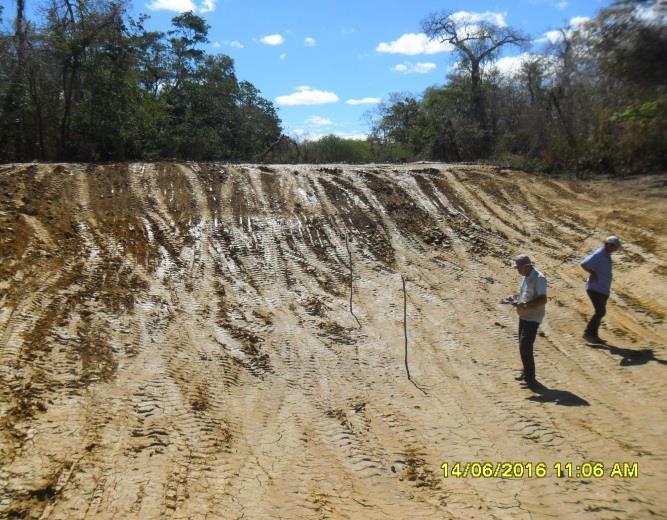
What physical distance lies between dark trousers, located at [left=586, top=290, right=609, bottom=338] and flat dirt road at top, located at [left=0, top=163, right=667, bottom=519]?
32cm

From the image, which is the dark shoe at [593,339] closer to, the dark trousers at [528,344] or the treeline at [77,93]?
the dark trousers at [528,344]

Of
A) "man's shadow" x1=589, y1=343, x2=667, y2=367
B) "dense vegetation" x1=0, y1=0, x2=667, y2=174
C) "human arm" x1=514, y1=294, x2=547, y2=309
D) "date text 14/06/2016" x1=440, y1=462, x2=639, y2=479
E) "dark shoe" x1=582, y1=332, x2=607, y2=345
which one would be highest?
"dense vegetation" x1=0, y1=0, x2=667, y2=174

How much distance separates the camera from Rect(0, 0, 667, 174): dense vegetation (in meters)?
10.7

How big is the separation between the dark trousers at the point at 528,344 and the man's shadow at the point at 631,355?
59.4 inches

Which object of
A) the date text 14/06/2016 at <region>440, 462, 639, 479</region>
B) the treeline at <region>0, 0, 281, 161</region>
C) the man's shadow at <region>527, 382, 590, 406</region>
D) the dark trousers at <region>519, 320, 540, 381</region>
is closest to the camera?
the date text 14/06/2016 at <region>440, 462, 639, 479</region>

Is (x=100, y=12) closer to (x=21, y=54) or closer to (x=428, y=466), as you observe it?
(x=21, y=54)

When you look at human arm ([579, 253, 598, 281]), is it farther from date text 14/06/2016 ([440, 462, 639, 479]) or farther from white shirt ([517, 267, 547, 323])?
date text 14/06/2016 ([440, 462, 639, 479])

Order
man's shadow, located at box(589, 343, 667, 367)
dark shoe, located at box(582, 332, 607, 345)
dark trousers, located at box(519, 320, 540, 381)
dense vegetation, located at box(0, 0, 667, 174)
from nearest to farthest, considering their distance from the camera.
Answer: dark trousers, located at box(519, 320, 540, 381) → man's shadow, located at box(589, 343, 667, 367) → dark shoe, located at box(582, 332, 607, 345) → dense vegetation, located at box(0, 0, 667, 174)

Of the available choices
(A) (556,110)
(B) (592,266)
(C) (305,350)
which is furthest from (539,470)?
(A) (556,110)

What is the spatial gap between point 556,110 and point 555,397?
19056 millimetres

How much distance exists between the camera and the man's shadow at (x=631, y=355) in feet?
22.1

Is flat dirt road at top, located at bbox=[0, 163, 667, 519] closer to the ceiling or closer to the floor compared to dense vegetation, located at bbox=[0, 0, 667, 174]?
closer to the floor

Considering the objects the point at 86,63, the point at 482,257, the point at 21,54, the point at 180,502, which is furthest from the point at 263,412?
the point at 21,54

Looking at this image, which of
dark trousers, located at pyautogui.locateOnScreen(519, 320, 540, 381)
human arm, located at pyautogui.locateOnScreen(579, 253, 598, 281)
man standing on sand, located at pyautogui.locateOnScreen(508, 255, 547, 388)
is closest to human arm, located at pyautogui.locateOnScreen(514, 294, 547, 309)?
man standing on sand, located at pyautogui.locateOnScreen(508, 255, 547, 388)
